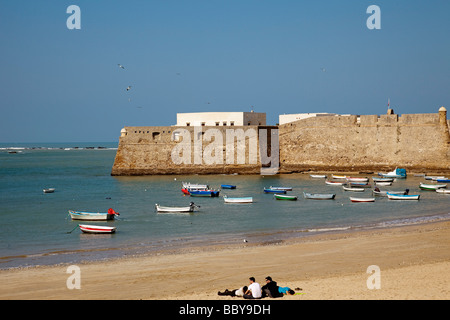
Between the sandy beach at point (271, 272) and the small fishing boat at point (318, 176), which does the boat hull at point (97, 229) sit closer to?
the sandy beach at point (271, 272)

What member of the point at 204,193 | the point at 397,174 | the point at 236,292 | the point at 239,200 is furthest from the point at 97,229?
the point at 397,174

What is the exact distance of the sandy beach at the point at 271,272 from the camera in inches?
391

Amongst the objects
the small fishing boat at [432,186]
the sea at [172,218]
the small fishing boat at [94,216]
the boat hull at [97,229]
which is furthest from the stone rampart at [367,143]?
the boat hull at [97,229]

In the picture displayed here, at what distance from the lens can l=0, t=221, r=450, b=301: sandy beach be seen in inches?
391

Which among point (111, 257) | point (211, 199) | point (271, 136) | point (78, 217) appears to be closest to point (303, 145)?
point (271, 136)

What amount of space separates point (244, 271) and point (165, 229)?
22.3 feet

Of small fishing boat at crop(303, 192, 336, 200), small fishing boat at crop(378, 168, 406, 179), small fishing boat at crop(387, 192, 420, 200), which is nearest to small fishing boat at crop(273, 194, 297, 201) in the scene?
small fishing boat at crop(303, 192, 336, 200)

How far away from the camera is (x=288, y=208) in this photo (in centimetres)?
2272

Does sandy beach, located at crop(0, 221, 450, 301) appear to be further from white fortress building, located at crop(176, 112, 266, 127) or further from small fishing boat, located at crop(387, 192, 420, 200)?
white fortress building, located at crop(176, 112, 266, 127)

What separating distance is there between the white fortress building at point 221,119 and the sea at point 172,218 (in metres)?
9.05

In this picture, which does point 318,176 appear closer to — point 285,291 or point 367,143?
point 367,143

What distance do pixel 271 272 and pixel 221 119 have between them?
3034 centimetres
